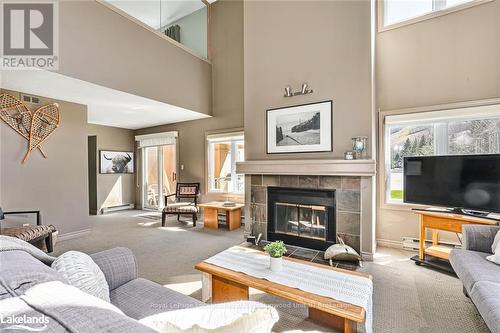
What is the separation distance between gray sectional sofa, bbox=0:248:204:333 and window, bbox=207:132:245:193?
12.1 feet

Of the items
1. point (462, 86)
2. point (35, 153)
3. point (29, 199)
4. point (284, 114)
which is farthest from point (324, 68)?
point (29, 199)

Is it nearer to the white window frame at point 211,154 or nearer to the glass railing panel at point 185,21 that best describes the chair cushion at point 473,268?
the white window frame at point 211,154

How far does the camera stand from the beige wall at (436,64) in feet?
10.1

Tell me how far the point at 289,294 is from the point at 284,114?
275 centimetres

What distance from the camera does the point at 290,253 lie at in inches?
133

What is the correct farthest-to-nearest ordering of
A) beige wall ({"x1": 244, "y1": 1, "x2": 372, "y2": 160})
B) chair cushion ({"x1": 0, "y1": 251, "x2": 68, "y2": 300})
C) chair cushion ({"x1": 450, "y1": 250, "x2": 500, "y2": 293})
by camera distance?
beige wall ({"x1": 244, "y1": 1, "x2": 372, "y2": 160})
chair cushion ({"x1": 450, "y1": 250, "x2": 500, "y2": 293})
chair cushion ({"x1": 0, "y1": 251, "x2": 68, "y2": 300})

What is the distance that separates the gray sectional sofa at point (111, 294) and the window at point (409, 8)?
4.61 meters

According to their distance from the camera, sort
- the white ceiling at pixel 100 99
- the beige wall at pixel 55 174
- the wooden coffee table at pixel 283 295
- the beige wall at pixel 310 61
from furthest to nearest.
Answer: the beige wall at pixel 55 174 → the beige wall at pixel 310 61 → the white ceiling at pixel 100 99 → the wooden coffee table at pixel 283 295

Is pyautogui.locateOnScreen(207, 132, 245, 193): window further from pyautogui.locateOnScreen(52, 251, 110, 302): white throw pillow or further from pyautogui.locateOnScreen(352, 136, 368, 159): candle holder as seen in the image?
pyautogui.locateOnScreen(52, 251, 110, 302): white throw pillow

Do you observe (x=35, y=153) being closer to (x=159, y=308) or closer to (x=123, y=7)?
(x=123, y=7)

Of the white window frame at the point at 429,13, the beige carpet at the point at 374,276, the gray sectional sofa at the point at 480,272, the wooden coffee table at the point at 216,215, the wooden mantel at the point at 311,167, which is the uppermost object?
the white window frame at the point at 429,13

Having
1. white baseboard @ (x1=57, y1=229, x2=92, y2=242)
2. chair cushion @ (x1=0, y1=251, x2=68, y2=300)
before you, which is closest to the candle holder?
chair cushion @ (x1=0, y1=251, x2=68, y2=300)

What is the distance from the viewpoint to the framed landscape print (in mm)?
3432

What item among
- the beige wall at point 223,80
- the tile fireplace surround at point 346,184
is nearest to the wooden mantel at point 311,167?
the tile fireplace surround at point 346,184
